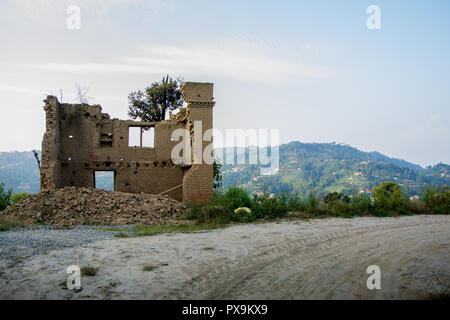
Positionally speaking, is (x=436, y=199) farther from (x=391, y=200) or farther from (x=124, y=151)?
(x=124, y=151)

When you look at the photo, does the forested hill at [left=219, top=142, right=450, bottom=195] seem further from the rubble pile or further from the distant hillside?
the distant hillside

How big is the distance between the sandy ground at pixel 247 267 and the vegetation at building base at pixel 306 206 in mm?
3156

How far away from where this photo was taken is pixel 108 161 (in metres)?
16.9

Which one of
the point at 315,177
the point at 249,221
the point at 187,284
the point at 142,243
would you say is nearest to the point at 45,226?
the point at 142,243

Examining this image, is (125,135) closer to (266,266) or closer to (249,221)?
(249,221)

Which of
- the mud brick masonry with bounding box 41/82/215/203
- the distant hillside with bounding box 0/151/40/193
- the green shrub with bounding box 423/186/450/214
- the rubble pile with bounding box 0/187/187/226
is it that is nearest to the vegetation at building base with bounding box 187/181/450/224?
the green shrub with bounding box 423/186/450/214

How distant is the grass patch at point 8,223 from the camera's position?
9.99 metres

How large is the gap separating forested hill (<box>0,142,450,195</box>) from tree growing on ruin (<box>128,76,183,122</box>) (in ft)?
96.1

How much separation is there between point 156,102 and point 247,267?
22.0 metres

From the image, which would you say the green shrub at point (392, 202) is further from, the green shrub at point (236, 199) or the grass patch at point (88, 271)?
the grass patch at point (88, 271)

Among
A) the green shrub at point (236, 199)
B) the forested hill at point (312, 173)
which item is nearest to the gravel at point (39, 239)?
the green shrub at point (236, 199)

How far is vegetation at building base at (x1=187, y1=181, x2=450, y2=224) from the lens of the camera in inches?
489

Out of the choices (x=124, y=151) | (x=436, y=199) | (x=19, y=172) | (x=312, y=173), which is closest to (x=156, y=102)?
(x=124, y=151)
